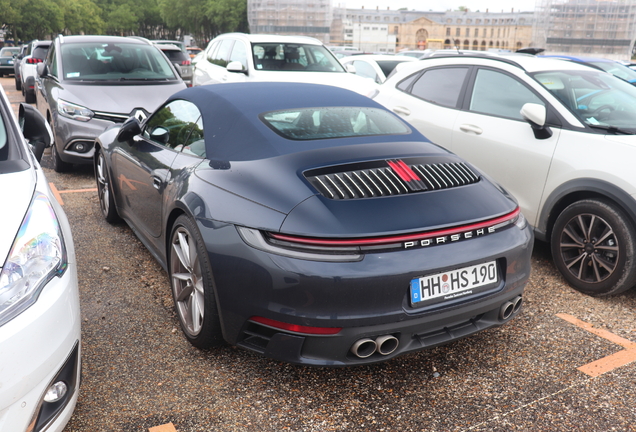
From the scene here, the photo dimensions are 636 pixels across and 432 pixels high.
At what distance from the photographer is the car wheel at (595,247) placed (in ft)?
12.1

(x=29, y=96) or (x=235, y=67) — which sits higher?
(x=235, y=67)

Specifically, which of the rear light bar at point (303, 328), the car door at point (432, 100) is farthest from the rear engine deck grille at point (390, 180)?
the car door at point (432, 100)

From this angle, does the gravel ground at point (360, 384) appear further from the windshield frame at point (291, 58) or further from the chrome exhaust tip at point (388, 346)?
the windshield frame at point (291, 58)

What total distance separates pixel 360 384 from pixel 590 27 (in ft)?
202

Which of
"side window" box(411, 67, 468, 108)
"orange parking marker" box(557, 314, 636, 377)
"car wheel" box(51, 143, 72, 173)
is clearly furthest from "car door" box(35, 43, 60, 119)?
"orange parking marker" box(557, 314, 636, 377)

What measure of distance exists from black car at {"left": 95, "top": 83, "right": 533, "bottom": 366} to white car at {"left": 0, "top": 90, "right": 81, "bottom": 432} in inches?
28.2

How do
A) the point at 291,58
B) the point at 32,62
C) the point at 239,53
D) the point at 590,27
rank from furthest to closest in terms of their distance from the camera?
1. the point at 590,27
2. the point at 32,62
3. the point at 239,53
4. the point at 291,58

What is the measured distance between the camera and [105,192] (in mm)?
5164

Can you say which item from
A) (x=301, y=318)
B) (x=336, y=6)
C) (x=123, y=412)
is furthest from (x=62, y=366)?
(x=336, y=6)

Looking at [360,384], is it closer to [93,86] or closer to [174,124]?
[174,124]

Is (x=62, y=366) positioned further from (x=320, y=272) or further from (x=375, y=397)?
(x=375, y=397)

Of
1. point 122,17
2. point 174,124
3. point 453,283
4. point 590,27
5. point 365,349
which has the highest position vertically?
point 122,17

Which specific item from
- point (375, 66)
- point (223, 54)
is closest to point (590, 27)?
point (375, 66)

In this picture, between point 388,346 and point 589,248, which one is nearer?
point 388,346
